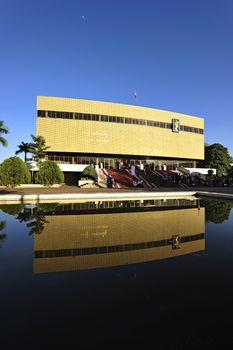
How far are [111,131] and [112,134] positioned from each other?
1.98 feet

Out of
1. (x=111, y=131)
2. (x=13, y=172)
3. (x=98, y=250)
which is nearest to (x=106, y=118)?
(x=111, y=131)

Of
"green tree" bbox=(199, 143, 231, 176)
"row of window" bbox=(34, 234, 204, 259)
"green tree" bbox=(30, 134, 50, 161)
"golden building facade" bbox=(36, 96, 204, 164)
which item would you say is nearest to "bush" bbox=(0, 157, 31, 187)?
"green tree" bbox=(30, 134, 50, 161)

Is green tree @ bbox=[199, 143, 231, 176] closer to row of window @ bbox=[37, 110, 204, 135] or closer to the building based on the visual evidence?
the building

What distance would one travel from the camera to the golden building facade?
164 feet

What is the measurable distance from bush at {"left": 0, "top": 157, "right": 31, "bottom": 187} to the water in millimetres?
23641

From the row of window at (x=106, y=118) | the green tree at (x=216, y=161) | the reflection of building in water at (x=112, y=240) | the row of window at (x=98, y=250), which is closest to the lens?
the reflection of building in water at (x=112, y=240)

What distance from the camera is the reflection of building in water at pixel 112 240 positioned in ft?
22.9

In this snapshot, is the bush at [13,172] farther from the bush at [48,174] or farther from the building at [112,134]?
the building at [112,134]

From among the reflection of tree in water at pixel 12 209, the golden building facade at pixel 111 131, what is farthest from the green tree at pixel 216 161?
the reflection of tree in water at pixel 12 209

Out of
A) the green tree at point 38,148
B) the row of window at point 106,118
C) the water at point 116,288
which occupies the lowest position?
the water at point 116,288

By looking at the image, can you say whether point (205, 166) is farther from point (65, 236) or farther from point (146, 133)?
point (65, 236)

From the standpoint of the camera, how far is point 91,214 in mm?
14367

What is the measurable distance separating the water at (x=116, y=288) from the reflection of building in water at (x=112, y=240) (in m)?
0.03

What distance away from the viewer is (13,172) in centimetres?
3269
